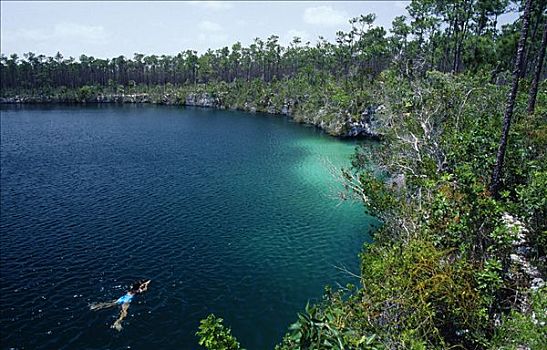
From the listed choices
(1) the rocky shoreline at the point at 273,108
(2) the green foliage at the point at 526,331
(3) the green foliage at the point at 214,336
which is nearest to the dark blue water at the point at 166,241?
(2) the green foliage at the point at 526,331

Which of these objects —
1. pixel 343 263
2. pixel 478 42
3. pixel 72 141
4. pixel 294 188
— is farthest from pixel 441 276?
pixel 72 141

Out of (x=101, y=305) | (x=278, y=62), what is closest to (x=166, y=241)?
(x=101, y=305)

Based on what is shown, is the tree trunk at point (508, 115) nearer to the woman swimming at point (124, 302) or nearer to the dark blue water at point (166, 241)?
the dark blue water at point (166, 241)

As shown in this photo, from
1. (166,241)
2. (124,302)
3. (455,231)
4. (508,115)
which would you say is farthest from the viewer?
(166,241)

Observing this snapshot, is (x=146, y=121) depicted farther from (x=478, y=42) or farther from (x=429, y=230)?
(x=429, y=230)

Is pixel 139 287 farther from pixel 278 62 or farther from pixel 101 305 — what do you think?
pixel 278 62

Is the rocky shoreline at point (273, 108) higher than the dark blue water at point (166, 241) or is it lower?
higher
